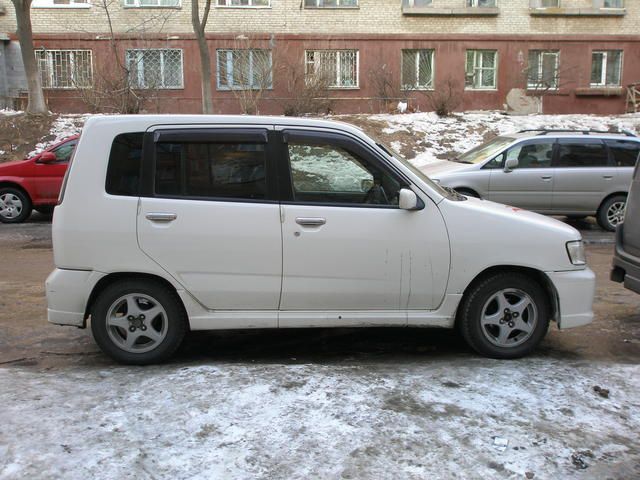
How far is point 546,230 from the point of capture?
4.64 m

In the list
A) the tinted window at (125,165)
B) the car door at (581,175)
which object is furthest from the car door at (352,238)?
the car door at (581,175)

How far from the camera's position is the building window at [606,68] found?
82.9ft

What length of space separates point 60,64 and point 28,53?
21.0 ft

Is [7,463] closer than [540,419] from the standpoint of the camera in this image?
Yes

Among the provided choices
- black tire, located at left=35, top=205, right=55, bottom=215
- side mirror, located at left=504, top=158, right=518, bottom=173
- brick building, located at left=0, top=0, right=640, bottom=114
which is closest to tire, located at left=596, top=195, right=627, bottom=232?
side mirror, located at left=504, top=158, right=518, bottom=173

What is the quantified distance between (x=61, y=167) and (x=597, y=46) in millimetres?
21563

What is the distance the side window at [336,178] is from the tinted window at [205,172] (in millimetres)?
282

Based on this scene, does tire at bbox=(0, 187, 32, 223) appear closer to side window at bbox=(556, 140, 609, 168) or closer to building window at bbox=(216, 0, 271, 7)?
side window at bbox=(556, 140, 609, 168)

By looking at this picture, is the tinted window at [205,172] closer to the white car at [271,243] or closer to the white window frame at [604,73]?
the white car at [271,243]

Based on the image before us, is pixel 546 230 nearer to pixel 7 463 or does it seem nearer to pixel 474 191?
pixel 7 463

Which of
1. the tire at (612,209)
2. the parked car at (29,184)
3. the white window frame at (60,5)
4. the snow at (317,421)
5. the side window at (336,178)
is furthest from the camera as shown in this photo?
the white window frame at (60,5)

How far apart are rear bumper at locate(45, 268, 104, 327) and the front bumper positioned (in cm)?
332

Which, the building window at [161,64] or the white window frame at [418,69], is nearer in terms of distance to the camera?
the building window at [161,64]

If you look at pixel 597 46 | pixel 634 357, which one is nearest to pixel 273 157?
pixel 634 357
